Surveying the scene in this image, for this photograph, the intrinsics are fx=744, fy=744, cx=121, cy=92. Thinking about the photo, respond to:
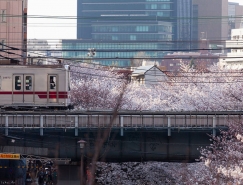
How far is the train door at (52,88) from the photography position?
113 ft

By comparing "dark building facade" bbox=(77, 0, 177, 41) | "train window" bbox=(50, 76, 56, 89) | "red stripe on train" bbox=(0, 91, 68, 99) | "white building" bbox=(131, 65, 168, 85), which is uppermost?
"dark building facade" bbox=(77, 0, 177, 41)

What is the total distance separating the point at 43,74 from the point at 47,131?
4.26 meters

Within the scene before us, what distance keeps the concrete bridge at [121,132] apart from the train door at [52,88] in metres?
3.88

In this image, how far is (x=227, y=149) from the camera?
30688 mm

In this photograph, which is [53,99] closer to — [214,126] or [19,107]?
[19,107]

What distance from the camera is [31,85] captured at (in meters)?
34.4

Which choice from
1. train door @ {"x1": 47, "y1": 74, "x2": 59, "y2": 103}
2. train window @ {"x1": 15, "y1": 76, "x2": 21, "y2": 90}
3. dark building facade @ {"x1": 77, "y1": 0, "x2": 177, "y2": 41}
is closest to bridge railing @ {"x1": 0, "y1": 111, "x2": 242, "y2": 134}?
A: train window @ {"x1": 15, "y1": 76, "x2": 21, "y2": 90}

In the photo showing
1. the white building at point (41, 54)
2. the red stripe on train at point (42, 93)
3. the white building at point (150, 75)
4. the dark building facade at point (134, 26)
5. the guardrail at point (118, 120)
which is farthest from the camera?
the dark building facade at point (134, 26)

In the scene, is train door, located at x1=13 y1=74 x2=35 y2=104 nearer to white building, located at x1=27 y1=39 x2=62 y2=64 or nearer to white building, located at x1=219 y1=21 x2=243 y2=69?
white building, located at x1=27 y1=39 x2=62 y2=64

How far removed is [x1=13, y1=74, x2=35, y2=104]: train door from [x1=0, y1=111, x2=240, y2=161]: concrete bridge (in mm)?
3549

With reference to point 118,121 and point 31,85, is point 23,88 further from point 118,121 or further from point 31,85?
point 118,121

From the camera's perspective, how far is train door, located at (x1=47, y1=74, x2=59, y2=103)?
34.5 meters

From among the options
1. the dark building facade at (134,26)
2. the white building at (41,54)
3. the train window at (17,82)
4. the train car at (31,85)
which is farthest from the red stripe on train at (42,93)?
the dark building facade at (134,26)

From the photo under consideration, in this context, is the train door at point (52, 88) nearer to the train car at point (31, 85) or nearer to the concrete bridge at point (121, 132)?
the train car at point (31, 85)
